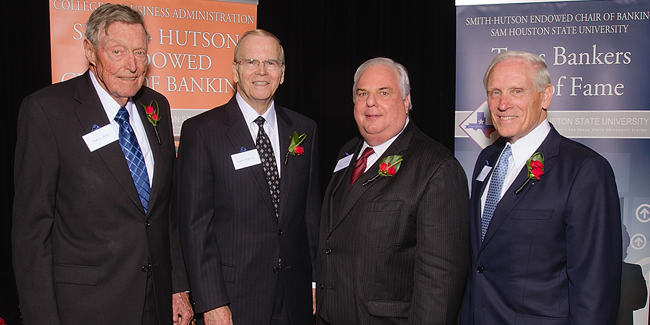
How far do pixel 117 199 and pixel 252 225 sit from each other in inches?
25.8

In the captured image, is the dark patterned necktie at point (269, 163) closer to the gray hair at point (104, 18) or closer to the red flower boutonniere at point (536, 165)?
the gray hair at point (104, 18)

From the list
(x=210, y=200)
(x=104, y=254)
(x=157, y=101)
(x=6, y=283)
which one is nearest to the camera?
(x=104, y=254)

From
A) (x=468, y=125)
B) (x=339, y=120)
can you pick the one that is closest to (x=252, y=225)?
(x=468, y=125)

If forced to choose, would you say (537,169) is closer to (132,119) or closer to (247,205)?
(247,205)

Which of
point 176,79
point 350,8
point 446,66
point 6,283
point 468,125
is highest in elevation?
point 350,8

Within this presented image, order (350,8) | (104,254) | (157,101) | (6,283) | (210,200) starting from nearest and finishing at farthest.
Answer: (104,254), (210,200), (157,101), (6,283), (350,8)

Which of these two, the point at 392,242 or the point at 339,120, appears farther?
the point at 339,120

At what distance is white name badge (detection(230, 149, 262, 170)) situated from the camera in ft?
7.25

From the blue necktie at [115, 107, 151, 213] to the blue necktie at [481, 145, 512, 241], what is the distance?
5.38 feet

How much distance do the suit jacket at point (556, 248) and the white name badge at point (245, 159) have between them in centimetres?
121

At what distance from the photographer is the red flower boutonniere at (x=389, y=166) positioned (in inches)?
79.8

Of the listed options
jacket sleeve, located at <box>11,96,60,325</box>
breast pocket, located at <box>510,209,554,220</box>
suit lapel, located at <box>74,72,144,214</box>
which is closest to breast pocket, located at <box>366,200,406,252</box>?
breast pocket, located at <box>510,209,554,220</box>

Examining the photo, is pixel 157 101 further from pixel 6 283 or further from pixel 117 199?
pixel 6 283

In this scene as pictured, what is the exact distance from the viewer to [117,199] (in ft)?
6.40
